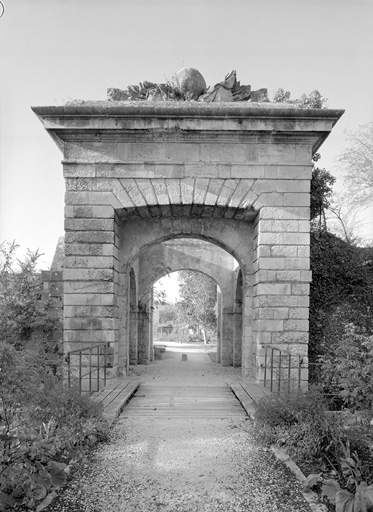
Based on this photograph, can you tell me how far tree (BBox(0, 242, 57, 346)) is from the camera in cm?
895

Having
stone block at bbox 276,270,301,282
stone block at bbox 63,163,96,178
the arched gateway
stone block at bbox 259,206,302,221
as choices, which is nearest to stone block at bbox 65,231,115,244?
the arched gateway

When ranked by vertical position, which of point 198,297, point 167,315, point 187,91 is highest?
point 187,91

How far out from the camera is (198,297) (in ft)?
84.8

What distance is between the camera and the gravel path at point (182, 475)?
10.9 ft

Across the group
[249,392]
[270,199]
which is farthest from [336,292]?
[249,392]

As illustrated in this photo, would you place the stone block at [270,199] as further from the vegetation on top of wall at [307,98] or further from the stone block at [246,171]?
the vegetation on top of wall at [307,98]

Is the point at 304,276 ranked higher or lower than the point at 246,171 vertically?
lower

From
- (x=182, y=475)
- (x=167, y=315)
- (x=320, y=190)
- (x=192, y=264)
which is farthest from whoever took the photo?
(x=167, y=315)

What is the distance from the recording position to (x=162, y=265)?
49.8 ft

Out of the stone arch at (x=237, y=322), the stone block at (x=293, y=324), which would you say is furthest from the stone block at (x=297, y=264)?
the stone arch at (x=237, y=322)

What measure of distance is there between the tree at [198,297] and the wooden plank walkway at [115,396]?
17.1 meters

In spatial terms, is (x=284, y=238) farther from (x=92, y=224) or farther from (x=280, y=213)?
(x=92, y=224)

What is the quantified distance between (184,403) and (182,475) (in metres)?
2.96

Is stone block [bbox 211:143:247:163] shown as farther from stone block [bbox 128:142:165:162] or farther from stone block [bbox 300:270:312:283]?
stone block [bbox 300:270:312:283]
